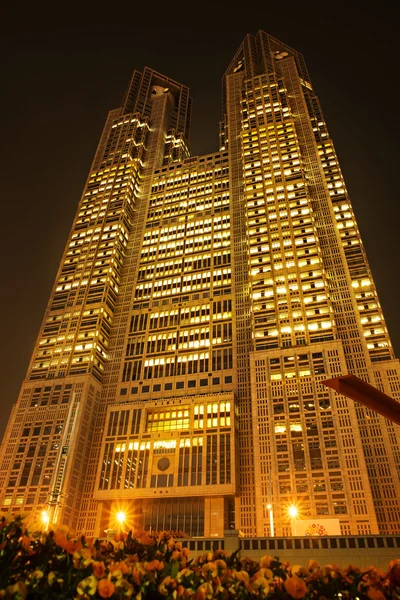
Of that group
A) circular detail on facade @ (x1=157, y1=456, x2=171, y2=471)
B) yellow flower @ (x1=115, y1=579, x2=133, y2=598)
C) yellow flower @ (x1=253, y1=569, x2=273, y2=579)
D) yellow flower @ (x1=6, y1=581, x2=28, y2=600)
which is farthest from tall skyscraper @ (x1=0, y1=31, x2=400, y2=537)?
yellow flower @ (x1=6, y1=581, x2=28, y2=600)

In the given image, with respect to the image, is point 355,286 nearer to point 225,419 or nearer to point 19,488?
point 225,419

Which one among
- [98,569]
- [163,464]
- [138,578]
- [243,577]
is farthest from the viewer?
[163,464]

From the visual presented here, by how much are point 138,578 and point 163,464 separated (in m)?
72.4

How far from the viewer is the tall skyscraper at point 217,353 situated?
2677 inches

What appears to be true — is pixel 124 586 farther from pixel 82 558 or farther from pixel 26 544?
pixel 26 544

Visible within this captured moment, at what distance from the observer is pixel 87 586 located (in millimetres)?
5645

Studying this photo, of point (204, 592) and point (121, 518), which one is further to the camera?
point (121, 518)

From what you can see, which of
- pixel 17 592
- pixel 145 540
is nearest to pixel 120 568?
pixel 17 592

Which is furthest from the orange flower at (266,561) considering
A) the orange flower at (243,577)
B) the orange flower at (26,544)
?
the orange flower at (26,544)

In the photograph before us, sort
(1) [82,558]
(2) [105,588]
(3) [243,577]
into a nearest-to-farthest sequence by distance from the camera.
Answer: (2) [105,588]
(3) [243,577]
(1) [82,558]

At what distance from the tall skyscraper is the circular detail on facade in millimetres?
190

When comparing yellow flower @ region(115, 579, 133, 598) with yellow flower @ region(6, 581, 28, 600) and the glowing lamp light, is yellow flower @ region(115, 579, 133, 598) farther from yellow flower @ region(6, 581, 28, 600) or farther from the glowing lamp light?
the glowing lamp light

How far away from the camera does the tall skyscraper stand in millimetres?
68000

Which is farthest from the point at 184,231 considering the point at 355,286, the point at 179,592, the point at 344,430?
the point at 179,592
